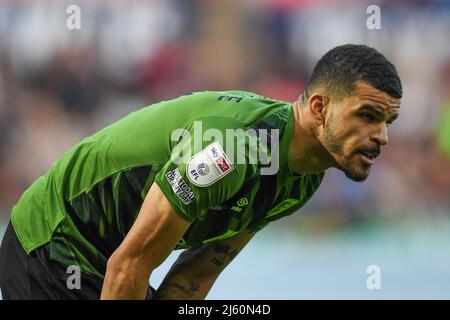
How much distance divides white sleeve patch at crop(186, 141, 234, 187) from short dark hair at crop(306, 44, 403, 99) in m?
0.50

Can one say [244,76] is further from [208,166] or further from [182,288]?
[208,166]

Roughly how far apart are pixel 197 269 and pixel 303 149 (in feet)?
2.47

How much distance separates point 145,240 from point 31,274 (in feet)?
2.29

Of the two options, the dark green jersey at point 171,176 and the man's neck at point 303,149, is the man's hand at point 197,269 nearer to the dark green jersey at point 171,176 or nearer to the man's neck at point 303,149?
the dark green jersey at point 171,176

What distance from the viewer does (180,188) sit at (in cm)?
273

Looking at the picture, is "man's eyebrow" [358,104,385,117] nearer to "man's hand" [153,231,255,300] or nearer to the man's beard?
the man's beard

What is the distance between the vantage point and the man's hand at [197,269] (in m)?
3.53

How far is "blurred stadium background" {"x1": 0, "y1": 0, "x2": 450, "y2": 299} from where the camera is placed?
7336 millimetres

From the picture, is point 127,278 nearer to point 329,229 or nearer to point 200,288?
point 200,288
